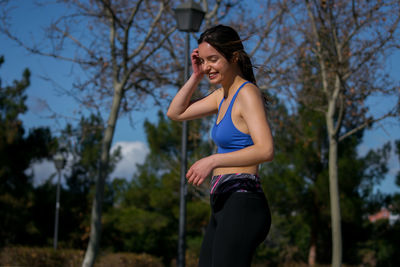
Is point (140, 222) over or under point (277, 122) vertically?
under

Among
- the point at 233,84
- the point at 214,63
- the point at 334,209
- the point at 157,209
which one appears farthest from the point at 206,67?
the point at 157,209

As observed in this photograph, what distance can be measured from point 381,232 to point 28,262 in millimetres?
15812

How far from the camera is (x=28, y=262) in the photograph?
15.7 meters

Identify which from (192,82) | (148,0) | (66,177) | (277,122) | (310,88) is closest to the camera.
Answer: (192,82)

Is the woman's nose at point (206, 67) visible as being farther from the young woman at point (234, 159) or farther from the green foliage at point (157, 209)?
the green foliage at point (157, 209)

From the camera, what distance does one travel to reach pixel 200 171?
195 centimetres

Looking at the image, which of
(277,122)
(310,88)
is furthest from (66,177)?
(310,88)

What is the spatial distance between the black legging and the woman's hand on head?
231mm

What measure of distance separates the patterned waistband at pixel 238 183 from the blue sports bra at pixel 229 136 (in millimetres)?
121

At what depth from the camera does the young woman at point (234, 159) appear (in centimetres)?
201

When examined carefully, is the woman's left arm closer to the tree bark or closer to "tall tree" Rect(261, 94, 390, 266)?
the tree bark

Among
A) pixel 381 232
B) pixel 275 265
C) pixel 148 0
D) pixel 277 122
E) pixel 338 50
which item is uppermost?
pixel 148 0

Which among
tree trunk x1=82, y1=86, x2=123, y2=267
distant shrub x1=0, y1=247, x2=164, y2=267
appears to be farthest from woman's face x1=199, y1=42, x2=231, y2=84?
distant shrub x1=0, y1=247, x2=164, y2=267

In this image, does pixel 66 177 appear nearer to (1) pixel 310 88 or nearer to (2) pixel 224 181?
(1) pixel 310 88
